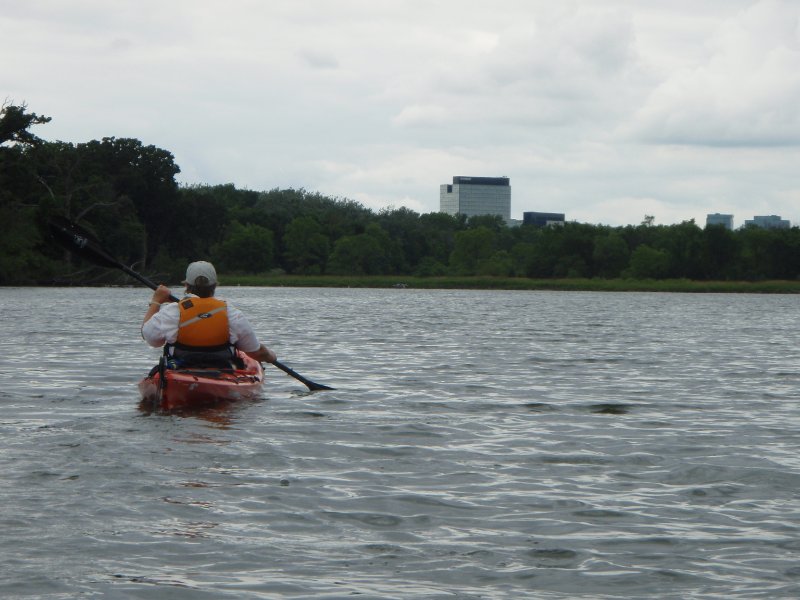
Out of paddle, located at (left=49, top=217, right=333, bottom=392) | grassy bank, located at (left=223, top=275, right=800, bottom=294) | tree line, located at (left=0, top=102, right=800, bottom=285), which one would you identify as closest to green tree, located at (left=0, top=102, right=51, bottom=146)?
tree line, located at (left=0, top=102, right=800, bottom=285)

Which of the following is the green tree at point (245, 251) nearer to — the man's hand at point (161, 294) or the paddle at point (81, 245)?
the paddle at point (81, 245)

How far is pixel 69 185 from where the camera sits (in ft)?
261

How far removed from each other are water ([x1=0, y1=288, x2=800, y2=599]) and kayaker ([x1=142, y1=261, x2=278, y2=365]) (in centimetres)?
70

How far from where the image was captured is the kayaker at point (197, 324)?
37.8ft

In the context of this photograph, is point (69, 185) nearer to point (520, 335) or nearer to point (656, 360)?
point (520, 335)

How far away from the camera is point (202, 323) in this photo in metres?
11.7

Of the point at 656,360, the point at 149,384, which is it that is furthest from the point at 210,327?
the point at 656,360

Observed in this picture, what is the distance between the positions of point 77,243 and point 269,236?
340 ft

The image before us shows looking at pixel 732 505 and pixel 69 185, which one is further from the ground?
pixel 69 185

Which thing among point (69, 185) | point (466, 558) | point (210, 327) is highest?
point (69, 185)

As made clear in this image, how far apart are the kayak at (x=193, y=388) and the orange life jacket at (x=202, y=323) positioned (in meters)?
0.31

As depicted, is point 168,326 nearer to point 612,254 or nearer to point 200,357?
point 200,357

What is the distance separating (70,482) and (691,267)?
120249mm

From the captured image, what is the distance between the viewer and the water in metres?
5.80
